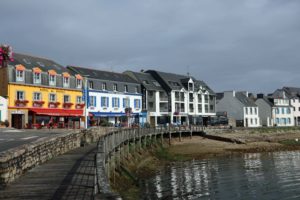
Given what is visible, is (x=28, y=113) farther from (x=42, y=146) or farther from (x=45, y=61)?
(x=42, y=146)

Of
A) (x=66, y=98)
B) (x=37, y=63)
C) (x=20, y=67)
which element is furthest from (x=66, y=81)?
(x=20, y=67)

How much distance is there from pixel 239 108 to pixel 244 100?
308 centimetres

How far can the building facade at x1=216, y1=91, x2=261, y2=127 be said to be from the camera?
93625 millimetres

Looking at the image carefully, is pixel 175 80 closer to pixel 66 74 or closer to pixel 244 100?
pixel 244 100

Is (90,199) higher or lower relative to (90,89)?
lower

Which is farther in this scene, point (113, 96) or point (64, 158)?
point (113, 96)

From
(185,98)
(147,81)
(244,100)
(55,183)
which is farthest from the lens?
(244,100)

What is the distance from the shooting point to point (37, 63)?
57125mm

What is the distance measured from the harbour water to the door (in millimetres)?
21976

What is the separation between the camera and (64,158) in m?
22.3

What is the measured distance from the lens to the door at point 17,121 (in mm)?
51062

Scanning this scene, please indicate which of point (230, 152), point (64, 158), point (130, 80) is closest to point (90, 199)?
point (64, 158)

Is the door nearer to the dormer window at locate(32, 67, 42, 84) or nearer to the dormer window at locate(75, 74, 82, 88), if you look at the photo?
the dormer window at locate(32, 67, 42, 84)

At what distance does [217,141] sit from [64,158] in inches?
1689
